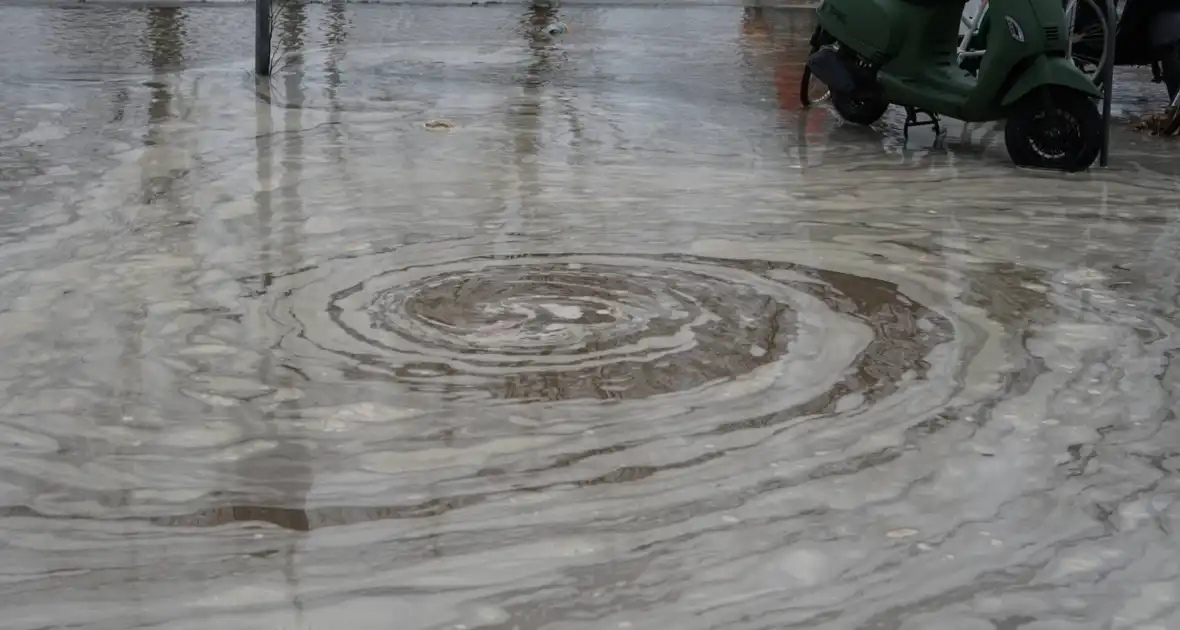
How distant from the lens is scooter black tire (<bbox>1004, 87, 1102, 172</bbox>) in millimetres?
3150

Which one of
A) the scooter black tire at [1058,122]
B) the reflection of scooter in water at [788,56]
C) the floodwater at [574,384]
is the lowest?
the floodwater at [574,384]

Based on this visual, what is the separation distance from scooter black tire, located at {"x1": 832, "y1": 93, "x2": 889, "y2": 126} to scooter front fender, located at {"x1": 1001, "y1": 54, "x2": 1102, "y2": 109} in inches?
23.9

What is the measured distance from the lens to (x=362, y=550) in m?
1.29

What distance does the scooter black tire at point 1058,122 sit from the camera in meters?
3.15

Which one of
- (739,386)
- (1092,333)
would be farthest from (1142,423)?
(739,386)

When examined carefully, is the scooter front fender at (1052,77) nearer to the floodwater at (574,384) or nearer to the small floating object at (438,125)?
the floodwater at (574,384)

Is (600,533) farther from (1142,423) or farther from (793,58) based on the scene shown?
(793,58)

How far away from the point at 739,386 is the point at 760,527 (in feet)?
1.26

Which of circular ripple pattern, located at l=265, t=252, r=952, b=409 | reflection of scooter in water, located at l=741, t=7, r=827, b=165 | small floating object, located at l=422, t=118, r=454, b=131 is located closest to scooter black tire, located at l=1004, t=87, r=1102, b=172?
reflection of scooter in water, located at l=741, t=7, r=827, b=165

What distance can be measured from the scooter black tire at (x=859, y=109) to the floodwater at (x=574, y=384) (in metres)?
0.43

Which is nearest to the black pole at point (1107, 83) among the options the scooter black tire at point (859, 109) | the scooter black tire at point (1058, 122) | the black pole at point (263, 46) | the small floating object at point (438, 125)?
the scooter black tire at point (1058, 122)

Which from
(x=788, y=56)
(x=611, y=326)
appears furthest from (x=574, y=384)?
(x=788, y=56)

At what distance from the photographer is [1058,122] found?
3180 millimetres

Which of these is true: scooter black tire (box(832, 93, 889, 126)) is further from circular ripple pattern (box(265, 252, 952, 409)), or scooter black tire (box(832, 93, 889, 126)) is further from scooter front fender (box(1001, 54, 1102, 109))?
circular ripple pattern (box(265, 252, 952, 409))
